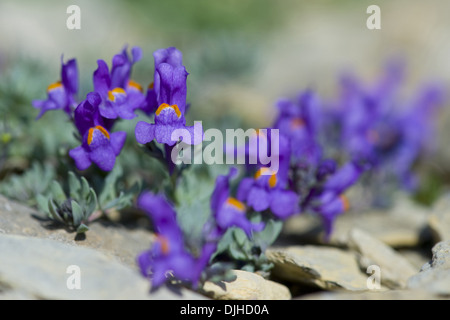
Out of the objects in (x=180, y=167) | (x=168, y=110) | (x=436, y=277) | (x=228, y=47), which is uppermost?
(x=228, y=47)

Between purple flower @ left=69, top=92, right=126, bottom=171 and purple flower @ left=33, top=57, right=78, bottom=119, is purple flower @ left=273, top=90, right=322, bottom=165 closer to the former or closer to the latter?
purple flower @ left=69, top=92, right=126, bottom=171

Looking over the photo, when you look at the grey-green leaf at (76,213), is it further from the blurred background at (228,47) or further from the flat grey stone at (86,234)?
the blurred background at (228,47)

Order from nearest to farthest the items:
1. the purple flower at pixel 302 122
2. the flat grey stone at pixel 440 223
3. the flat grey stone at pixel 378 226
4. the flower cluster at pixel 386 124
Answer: the flat grey stone at pixel 440 223
the purple flower at pixel 302 122
the flat grey stone at pixel 378 226
the flower cluster at pixel 386 124

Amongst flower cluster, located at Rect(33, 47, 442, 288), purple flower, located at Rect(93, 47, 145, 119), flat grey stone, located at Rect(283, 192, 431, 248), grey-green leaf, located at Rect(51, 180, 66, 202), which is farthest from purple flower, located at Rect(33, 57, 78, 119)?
flat grey stone, located at Rect(283, 192, 431, 248)

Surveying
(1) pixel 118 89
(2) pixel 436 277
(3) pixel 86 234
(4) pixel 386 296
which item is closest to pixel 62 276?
(3) pixel 86 234

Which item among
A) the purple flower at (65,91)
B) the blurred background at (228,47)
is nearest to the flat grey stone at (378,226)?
the blurred background at (228,47)

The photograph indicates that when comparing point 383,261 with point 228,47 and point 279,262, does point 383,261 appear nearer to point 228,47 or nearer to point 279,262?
point 279,262
